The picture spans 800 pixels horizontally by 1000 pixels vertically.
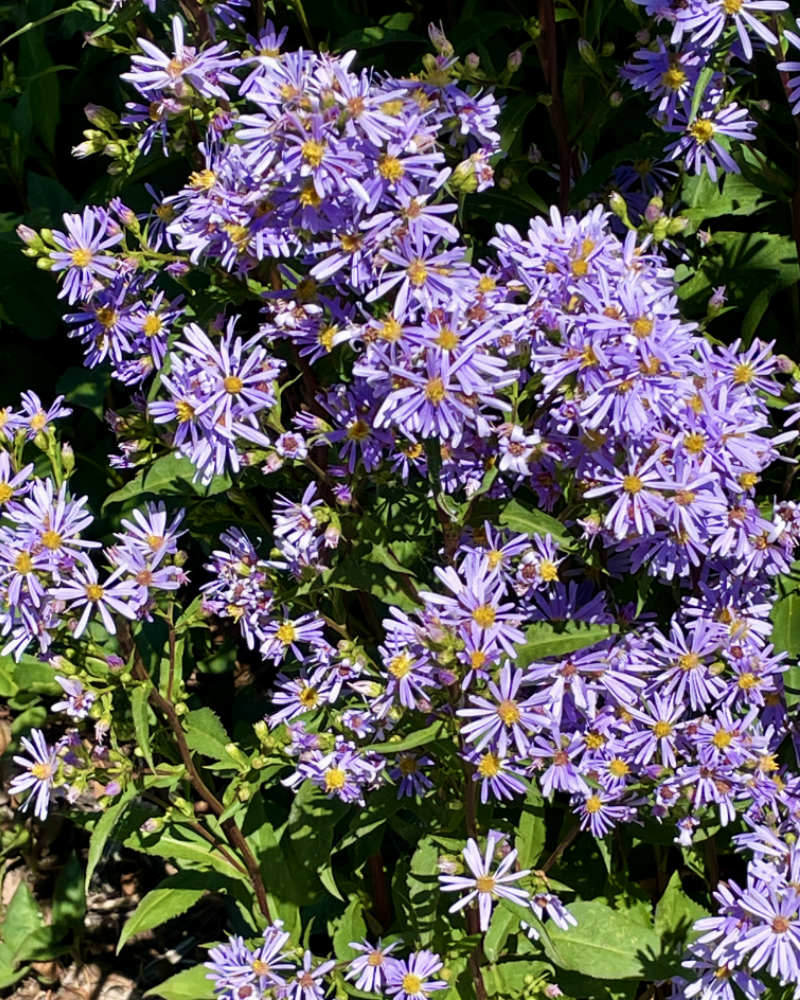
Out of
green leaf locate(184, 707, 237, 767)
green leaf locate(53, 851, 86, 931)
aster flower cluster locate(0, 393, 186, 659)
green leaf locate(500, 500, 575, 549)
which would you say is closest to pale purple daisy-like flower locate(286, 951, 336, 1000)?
green leaf locate(184, 707, 237, 767)

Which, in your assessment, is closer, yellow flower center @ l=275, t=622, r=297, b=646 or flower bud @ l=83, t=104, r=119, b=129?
flower bud @ l=83, t=104, r=119, b=129

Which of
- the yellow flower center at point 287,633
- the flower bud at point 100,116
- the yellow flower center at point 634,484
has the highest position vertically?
the flower bud at point 100,116

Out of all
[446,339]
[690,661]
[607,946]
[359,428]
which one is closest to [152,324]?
[359,428]

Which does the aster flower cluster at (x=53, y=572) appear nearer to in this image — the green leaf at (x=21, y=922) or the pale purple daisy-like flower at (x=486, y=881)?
the pale purple daisy-like flower at (x=486, y=881)

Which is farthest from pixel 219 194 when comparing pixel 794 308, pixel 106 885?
pixel 106 885

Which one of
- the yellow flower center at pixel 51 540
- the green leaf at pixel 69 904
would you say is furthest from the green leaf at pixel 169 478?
the green leaf at pixel 69 904

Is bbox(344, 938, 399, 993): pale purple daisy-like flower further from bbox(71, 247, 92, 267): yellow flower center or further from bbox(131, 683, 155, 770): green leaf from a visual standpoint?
bbox(71, 247, 92, 267): yellow flower center
